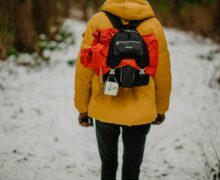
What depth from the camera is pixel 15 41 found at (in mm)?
7863

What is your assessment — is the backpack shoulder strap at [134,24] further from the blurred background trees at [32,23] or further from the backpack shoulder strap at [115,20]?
the blurred background trees at [32,23]

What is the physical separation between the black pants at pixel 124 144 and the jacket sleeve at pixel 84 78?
200 mm

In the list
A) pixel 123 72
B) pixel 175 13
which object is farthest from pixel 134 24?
pixel 175 13

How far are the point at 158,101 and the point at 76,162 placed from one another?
1.82 metres

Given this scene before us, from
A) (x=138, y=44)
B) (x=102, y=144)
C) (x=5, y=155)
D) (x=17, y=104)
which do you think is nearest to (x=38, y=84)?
(x=17, y=104)

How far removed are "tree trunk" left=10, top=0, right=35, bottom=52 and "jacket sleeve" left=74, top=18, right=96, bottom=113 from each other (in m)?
5.72

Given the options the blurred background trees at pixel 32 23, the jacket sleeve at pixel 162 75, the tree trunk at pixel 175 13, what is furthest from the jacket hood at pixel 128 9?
the tree trunk at pixel 175 13

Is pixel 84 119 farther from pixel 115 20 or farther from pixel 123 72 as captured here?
pixel 115 20

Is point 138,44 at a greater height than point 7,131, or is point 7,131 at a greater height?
point 138,44

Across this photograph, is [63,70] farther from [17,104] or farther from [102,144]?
[102,144]

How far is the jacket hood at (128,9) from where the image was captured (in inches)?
82.4

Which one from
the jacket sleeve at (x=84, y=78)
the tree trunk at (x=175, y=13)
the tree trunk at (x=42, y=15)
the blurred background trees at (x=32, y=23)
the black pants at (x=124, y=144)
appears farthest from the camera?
the tree trunk at (x=175, y=13)

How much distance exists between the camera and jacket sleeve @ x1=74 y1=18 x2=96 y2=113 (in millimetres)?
2219

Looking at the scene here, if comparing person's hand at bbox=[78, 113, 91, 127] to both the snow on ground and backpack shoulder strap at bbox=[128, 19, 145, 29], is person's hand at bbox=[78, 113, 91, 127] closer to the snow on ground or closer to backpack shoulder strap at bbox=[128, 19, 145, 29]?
backpack shoulder strap at bbox=[128, 19, 145, 29]
